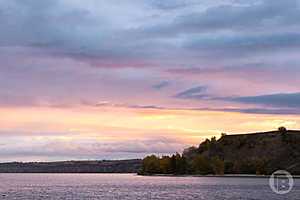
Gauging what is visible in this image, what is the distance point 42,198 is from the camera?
14200 cm

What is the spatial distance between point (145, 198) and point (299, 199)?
31.9 metres

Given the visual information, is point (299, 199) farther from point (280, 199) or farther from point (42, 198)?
point (42, 198)

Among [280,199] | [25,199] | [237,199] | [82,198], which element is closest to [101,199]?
[82,198]

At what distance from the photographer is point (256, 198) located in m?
144

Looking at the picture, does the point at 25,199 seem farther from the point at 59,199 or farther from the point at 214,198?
the point at 214,198

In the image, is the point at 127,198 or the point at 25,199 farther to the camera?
the point at 127,198

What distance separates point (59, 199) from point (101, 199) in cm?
869

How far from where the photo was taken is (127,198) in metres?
146

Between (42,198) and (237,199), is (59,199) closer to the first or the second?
(42,198)

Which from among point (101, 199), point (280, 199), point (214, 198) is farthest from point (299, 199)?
point (101, 199)

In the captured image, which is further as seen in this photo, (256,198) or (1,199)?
(256,198)

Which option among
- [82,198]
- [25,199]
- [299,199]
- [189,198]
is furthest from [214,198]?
[25,199]

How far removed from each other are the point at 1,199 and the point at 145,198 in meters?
30.0

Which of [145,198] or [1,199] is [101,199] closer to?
[145,198]
